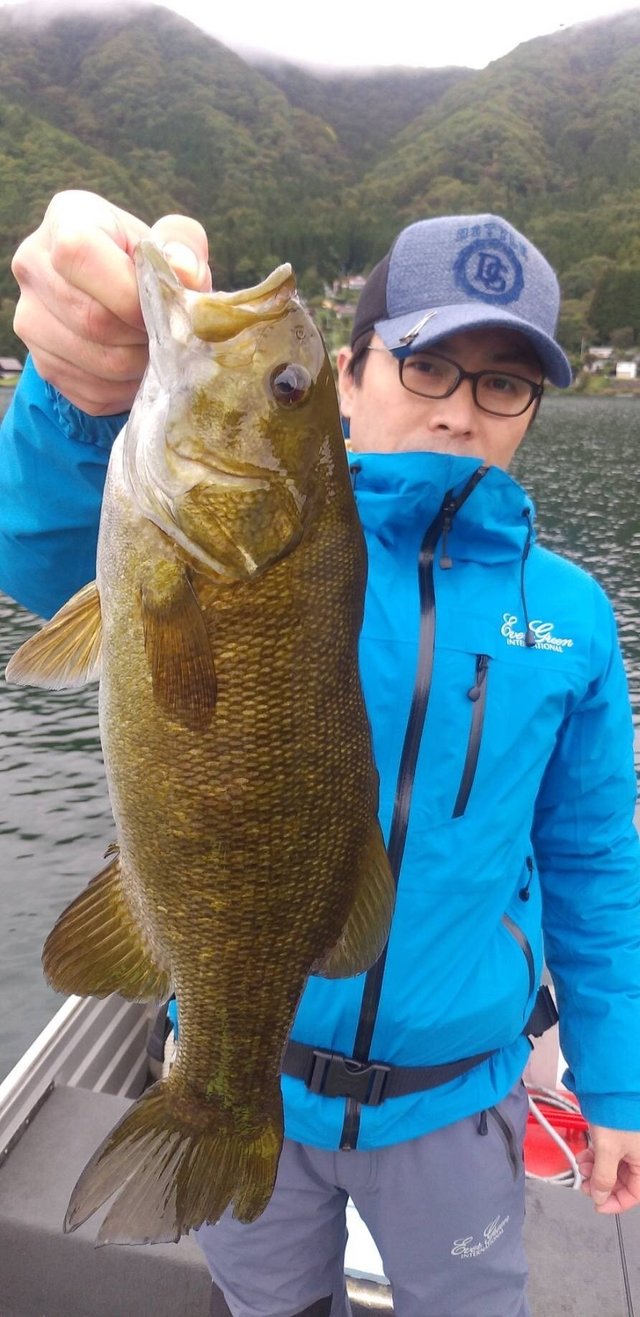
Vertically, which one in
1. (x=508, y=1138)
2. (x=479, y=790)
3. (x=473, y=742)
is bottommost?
(x=508, y=1138)

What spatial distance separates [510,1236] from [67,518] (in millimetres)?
2080

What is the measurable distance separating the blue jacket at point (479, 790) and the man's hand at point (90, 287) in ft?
1.48

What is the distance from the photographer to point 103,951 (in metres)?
1.53

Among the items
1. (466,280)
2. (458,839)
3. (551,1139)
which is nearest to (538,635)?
(458,839)

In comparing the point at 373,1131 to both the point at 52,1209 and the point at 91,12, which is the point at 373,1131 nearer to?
the point at 52,1209

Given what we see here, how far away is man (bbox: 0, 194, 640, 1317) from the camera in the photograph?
199cm

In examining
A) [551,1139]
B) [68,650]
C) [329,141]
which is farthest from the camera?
[329,141]

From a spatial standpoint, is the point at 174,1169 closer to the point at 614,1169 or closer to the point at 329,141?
the point at 614,1169

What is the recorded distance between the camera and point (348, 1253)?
2.85 meters

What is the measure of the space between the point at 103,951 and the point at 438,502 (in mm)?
1305

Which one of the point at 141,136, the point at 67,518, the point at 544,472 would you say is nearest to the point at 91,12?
the point at 141,136

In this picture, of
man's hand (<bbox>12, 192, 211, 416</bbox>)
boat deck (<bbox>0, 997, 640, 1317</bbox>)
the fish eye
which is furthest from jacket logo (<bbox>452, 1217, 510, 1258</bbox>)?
man's hand (<bbox>12, 192, 211, 416</bbox>)

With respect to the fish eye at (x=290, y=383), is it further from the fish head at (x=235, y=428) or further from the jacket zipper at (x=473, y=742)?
the jacket zipper at (x=473, y=742)

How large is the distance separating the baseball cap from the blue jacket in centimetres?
40
